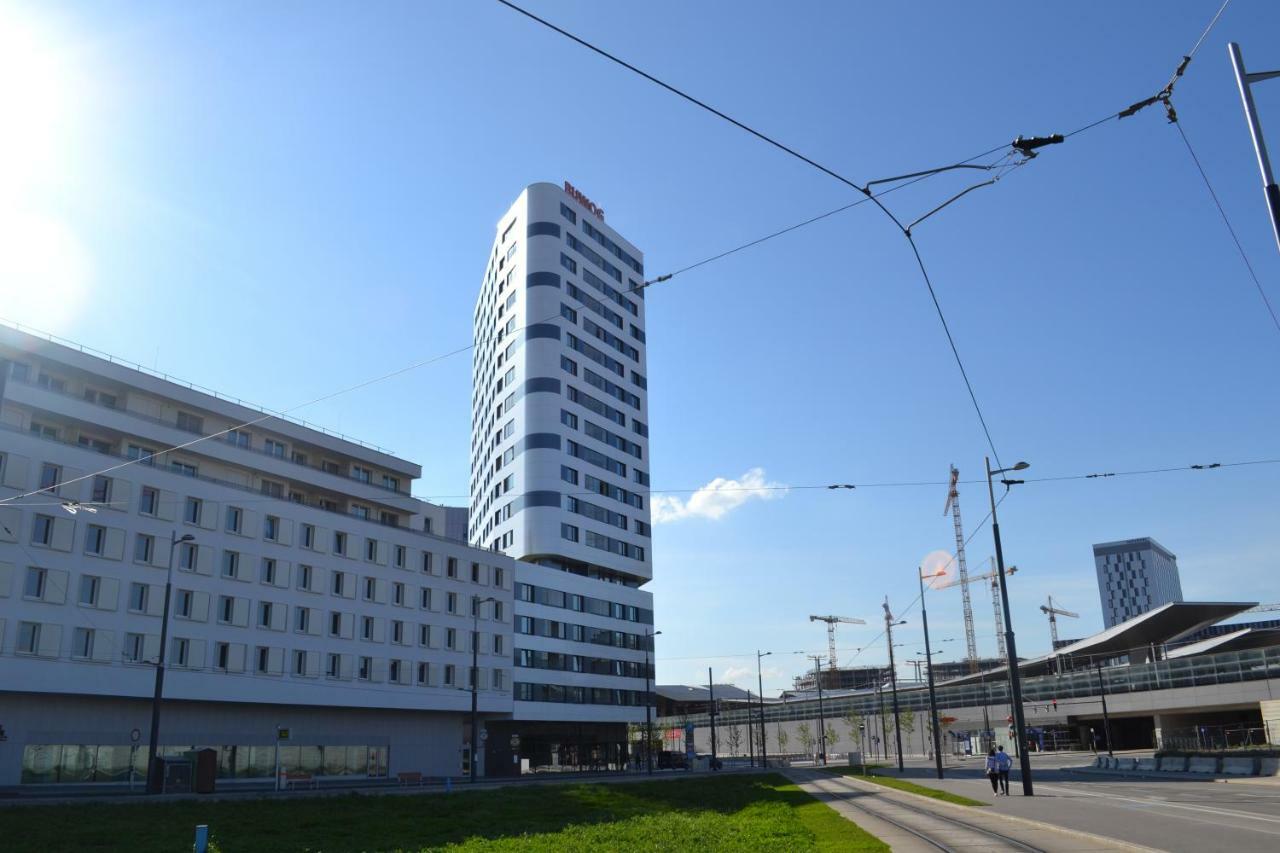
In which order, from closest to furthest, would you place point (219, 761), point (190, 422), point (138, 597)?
point (138, 597) → point (219, 761) → point (190, 422)

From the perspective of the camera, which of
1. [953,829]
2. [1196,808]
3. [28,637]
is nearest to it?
[953,829]

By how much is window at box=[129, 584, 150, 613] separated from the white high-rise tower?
36.2m

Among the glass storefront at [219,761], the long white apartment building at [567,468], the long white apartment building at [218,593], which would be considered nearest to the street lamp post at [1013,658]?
the long white apartment building at [218,593]

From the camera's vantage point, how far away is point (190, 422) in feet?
206

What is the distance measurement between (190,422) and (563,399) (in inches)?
1351

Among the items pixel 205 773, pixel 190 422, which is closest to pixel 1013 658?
pixel 205 773

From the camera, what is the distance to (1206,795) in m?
32.4

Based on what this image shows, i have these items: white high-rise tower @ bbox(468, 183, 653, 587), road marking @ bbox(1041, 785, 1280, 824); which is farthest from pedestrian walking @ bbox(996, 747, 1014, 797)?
white high-rise tower @ bbox(468, 183, 653, 587)

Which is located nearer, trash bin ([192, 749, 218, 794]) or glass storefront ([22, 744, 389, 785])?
trash bin ([192, 749, 218, 794])

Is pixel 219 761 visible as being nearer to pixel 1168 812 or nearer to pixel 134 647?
pixel 134 647

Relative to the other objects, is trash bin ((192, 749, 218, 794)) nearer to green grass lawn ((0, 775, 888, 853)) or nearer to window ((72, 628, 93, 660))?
window ((72, 628, 93, 660))

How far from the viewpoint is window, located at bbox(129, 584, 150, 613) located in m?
52.5

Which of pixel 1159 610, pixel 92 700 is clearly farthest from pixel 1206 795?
pixel 1159 610

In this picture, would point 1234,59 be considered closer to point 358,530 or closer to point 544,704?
point 358,530
